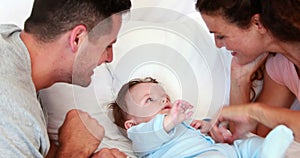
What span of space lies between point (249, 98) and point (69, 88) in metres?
0.66

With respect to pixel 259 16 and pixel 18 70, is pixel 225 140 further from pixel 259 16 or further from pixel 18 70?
pixel 18 70

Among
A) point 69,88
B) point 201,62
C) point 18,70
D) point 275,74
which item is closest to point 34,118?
point 18,70

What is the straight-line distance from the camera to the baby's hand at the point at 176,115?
1291 millimetres

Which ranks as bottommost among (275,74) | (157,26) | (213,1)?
(275,74)

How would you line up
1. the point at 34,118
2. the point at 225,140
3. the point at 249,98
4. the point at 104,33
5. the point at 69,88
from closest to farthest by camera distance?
the point at 34,118 → the point at 104,33 → the point at 225,140 → the point at 69,88 → the point at 249,98

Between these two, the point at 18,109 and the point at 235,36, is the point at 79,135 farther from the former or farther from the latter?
the point at 235,36

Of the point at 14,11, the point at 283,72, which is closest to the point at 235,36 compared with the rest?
the point at 283,72

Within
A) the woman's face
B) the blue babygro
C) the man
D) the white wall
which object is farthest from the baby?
the white wall

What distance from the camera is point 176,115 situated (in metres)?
1.29

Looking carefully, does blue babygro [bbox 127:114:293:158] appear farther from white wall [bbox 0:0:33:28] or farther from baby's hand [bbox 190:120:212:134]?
white wall [bbox 0:0:33:28]

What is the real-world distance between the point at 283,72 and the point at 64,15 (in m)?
0.75

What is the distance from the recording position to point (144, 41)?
1434 millimetres

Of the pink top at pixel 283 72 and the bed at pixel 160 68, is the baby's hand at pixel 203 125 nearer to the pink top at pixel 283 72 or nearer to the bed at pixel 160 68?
the bed at pixel 160 68

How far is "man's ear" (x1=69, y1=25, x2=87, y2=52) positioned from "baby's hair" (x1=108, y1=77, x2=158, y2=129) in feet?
0.85
